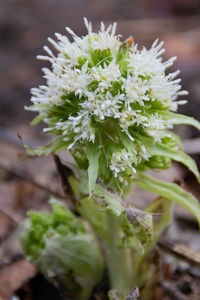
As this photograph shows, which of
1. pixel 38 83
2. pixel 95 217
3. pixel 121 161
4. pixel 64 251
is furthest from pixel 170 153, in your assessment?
pixel 38 83

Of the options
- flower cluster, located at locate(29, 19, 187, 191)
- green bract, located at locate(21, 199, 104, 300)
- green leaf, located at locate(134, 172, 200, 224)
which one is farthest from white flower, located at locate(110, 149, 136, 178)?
green bract, located at locate(21, 199, 104, 300)

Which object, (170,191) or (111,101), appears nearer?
(111,101)

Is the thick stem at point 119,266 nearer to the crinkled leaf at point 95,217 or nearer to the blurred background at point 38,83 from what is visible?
the crinkled leaf at point 95,217

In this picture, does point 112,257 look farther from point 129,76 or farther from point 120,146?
point 129,76

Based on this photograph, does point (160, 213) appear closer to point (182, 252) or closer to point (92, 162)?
point (182, 252)

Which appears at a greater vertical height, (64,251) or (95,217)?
(95,217)

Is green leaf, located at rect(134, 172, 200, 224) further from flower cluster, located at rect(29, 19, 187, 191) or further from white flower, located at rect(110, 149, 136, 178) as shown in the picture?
white flower, located at rect(110, 149, 136, 178)
